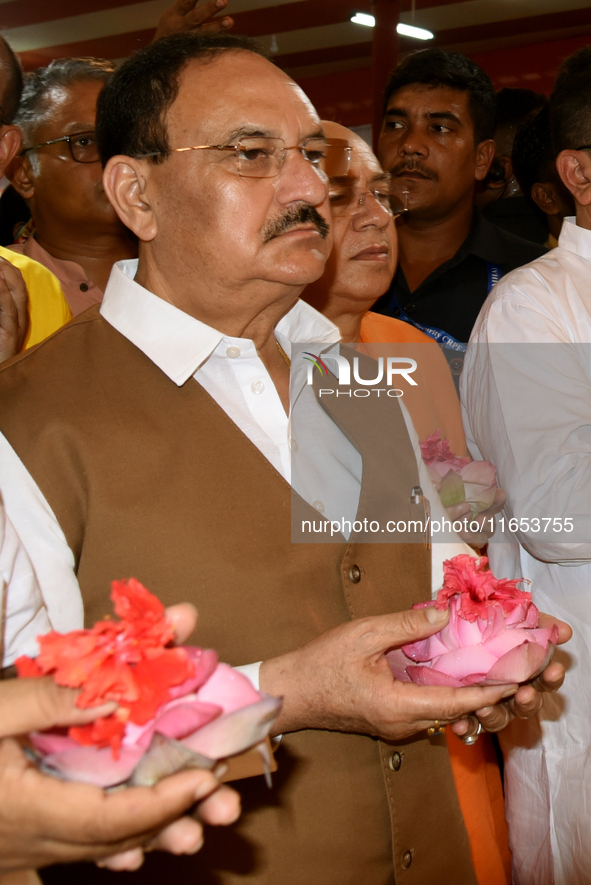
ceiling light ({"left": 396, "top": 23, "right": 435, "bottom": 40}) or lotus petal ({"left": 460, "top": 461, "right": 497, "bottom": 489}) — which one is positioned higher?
lotus petal ({"left": 460, "top": 461, "right": 497, "bottom": 489})

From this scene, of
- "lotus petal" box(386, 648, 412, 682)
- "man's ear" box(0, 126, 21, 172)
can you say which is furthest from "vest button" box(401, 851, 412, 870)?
"man's ear" box(0, 126, 21, 172)

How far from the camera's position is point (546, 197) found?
9.89 feet

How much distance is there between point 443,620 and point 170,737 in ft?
1.53

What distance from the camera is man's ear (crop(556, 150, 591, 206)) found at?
6.11ft

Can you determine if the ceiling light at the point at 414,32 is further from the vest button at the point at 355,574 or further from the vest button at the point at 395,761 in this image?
the vest button at the point at 395,761

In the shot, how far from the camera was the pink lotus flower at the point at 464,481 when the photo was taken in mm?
1576

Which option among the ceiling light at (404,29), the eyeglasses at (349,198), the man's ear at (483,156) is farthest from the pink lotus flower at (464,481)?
the ceiling light at (404,29)

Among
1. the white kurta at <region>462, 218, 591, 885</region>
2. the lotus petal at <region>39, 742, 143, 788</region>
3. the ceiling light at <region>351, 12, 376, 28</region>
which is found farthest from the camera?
the ceiling light at <region>351, 12, 376, 28</region>

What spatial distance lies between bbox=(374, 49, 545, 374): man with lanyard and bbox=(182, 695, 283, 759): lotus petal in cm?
209

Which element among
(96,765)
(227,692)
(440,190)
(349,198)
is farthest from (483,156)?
(96,765)

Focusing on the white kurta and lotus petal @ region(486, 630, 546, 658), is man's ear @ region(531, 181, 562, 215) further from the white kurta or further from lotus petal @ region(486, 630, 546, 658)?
lotus petal @ region(486, 630, 546, 658)

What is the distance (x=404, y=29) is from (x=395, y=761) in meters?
8.85

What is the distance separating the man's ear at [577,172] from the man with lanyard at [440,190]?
0.80 meters

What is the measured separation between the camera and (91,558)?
3.78 ft
